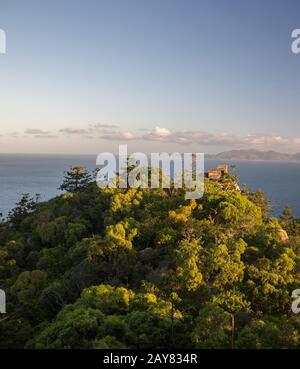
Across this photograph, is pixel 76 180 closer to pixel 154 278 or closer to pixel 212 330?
pixel 154 278

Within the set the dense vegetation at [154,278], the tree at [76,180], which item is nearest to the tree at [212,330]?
the dense vegetation at [154,278]

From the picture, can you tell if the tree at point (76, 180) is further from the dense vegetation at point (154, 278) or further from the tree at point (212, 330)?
the tree at point (212, 330)

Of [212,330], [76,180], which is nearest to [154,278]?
[212,330]

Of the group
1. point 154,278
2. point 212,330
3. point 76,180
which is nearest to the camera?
point 212,330

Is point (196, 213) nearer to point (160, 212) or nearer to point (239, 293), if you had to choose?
point (160, 212)

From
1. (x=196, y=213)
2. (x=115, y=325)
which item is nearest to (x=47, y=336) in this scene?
(x=115, y=325)

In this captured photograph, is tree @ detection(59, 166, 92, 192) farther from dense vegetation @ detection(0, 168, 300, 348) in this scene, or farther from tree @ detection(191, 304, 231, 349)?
tree @ detection(191, 304, 231, 349)

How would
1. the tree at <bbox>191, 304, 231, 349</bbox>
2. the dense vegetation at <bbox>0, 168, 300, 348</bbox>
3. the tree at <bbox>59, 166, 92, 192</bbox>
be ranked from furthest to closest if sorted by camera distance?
the tree at <bbox>59, 166, 92, 192</bbox> < the dense vegetation at <bbox>0, 168, 300, 348</bbox> < the tree at <bbox>191, 304, 231, 349</bbox>

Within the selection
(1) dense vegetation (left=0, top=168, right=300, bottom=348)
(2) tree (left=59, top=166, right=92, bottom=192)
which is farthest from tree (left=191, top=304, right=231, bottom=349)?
(2) tree (left=59, top=166, right=92, bottom=192)
